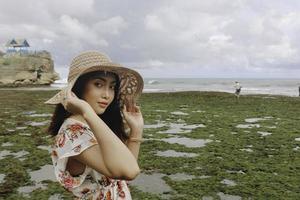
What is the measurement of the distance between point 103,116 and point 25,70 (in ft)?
245

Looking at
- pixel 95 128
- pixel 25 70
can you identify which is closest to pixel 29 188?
pixel 95 128

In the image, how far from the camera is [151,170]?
384 inches

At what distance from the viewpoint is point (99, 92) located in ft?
8.80

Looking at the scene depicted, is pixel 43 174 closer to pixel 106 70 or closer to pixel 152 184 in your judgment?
pixel 152 184

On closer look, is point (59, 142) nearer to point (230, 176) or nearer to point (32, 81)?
point (230, 176)

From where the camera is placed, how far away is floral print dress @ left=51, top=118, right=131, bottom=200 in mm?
2418

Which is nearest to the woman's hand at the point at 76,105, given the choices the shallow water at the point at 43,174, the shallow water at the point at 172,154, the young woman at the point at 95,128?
the young woman at the point at 95,128

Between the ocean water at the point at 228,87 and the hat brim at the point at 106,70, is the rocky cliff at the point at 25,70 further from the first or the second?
the hat brim at the point at 106,70

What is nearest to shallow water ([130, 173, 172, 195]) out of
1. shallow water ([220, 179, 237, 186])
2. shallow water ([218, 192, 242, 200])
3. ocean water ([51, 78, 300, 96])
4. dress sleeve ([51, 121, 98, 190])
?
shallow water ([218, 192, 242, 200])

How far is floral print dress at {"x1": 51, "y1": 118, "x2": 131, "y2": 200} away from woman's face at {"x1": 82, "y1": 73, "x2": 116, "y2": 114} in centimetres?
22

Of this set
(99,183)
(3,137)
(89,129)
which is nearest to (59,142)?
(89,129)

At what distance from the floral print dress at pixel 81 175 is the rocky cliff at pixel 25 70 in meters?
68.8

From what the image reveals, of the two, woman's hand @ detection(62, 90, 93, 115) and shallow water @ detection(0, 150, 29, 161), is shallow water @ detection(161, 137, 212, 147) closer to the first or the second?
shallow water @ detection(0, 150, 29, 161)

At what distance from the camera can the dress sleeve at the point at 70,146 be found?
2.39m
